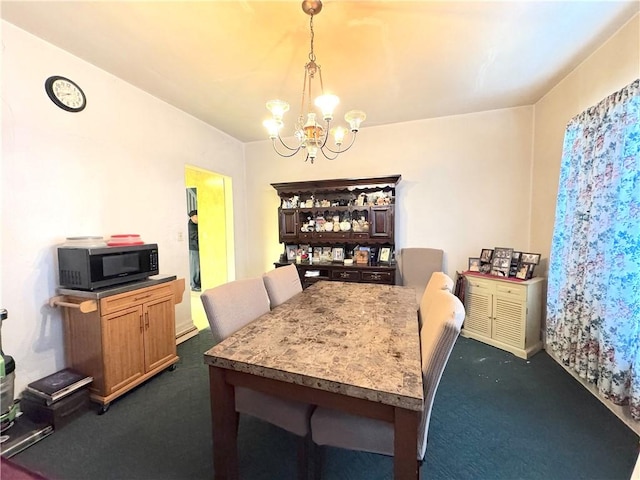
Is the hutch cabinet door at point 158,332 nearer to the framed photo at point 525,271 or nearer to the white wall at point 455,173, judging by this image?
the white wall at point 455,173

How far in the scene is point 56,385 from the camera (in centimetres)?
179

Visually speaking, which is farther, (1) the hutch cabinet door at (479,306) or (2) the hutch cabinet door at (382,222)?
(2) the hutch cabinet door at (382,222)

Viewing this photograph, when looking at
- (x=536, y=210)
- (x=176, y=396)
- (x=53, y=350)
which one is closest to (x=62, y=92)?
(x=53, y=350)

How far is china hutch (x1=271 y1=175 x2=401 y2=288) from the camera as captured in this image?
3354 mm

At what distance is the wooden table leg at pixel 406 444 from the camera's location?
0.93 meters

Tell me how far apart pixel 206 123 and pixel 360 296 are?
2.96 metres

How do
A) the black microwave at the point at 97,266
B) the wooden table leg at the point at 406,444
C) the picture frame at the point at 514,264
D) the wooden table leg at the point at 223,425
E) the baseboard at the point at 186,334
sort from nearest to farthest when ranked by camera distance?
1. the wooden table leg at the point at 406,444
2. the wooden table leg at the point at 223,425
3. the black microwave at the point at 97,266
4. the picture frame at the point at 514,264
5. the baseboard at the point at 186,334

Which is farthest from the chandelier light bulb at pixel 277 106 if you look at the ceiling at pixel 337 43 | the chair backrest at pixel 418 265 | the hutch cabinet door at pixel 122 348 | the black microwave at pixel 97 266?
the chair backrest at pixel 418 265

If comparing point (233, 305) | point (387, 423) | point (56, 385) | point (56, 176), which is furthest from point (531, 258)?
point (56, 176)

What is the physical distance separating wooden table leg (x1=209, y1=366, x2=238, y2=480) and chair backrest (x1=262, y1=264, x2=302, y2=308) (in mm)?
784

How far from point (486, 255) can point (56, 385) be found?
3.99 metres

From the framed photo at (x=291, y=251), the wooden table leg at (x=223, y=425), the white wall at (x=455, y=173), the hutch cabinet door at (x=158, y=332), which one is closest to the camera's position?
the wooden table leg at (x=223, y=425)

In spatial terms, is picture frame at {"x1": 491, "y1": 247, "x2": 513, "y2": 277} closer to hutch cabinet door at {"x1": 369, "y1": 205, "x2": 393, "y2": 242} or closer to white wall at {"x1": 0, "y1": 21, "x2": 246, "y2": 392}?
hutch cabinet door at {"x1": 369, "y1": 205, "x2": 393, "y2": 242}

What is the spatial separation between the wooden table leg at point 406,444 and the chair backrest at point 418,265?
2477mm
